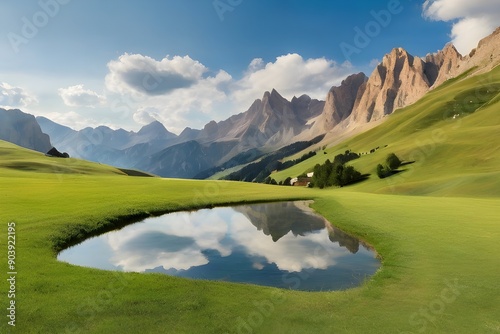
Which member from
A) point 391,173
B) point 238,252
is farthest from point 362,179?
point 238,252

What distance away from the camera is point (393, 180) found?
116562 mm

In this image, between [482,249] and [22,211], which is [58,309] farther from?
[482,249]

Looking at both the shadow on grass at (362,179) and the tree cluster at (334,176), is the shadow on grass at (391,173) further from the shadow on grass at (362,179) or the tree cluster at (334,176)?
the tree cluster at (334,176)

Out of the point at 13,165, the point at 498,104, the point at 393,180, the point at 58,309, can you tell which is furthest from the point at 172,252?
the point at 498,104

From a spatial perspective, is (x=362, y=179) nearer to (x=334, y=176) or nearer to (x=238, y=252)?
(x=334, y=176)

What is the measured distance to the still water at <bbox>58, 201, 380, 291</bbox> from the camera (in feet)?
79.8

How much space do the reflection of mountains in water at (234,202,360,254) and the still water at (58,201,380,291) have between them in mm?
126

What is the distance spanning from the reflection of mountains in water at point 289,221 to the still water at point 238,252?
13 centimetres

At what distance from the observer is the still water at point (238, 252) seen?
957 inches

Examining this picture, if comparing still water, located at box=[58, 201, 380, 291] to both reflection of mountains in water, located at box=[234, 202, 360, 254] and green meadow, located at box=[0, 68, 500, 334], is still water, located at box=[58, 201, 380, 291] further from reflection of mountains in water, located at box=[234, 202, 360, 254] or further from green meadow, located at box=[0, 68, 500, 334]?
green meadow, located at box=[0, 68, 500, 334]

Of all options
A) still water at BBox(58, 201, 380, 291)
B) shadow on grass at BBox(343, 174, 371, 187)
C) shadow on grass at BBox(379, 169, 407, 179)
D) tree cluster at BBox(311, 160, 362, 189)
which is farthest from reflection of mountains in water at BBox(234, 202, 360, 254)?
shadow on grass at BBox(379, 169, 407, 179)

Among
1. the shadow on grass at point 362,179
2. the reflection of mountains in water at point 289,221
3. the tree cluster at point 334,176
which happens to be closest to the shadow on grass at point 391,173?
the shadow on grass at point 362,179

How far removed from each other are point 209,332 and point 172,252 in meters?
18.3

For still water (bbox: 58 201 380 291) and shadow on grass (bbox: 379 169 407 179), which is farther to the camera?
shadow on grass (bbox: 379 169 407 179)
